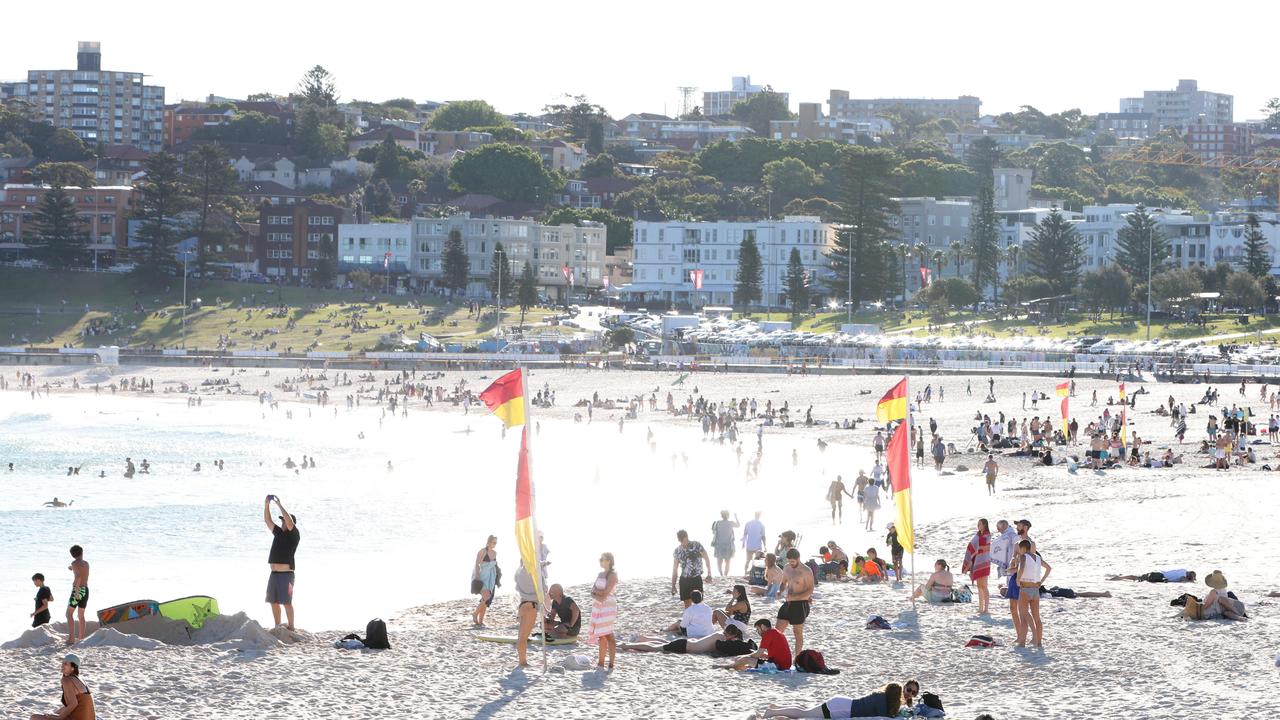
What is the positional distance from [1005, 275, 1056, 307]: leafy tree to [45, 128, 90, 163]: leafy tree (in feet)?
260

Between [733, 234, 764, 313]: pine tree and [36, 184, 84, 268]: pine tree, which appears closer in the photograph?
[733, 234, 764, 313]: pine tree

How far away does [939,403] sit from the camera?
153ft

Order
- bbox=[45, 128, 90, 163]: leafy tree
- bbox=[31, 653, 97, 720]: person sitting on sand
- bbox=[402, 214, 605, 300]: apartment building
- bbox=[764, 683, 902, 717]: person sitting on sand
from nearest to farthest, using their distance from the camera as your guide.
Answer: bbox=[31, 653, 97, 720]: person sitting on sand
bbox=[764, 683, 902, 717]: person sitting on sand
bbox=[402, 214, 605, 300]: apartment building
bbox=[45, 128, 90, 163]: leafy tree

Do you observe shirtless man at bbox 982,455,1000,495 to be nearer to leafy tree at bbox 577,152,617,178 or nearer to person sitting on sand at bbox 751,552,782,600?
person sitting on sand at bbox 751,552,782,600

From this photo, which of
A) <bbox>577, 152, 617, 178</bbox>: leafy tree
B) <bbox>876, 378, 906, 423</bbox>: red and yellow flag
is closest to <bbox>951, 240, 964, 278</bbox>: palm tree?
<bbox>577, 152, 617, 178</bbox>: leafy tree

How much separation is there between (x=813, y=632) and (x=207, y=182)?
273ft

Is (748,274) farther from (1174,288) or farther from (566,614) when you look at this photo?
(566,614)

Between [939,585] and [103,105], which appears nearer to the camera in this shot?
[939,585]

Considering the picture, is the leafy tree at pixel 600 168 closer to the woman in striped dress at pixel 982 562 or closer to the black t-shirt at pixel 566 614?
the woman in striped dress at pixel 982 562

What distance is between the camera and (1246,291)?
220 feet

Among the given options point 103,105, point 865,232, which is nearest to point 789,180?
point 865,232

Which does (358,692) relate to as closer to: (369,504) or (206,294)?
(369,504)

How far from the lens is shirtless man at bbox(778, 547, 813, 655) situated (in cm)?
1265

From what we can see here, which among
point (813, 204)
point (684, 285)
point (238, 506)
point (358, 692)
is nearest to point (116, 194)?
point (684, 285)
